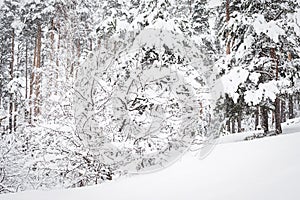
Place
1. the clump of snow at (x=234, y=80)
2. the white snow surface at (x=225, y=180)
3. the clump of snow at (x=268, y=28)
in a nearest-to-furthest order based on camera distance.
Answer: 1. the white snow surface at (x=225, y=180)
2. the clump of snow at (x=268, y=28)
3. the clump of snow at (x=234, y=80)

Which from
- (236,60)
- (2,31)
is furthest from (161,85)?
(2,31)

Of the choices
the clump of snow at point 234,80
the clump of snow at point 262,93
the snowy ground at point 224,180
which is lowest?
the snowy ground at point 224,180

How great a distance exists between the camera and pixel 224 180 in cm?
358

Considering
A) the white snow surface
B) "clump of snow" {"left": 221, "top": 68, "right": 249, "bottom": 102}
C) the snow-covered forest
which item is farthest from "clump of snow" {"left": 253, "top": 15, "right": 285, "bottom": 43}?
the white snow surface

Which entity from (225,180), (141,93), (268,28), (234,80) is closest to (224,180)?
(225,180)

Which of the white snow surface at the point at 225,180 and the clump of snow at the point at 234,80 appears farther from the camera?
the clump of snow at the point at 234,80

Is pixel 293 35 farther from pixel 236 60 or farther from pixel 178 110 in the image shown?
pixel 178 110

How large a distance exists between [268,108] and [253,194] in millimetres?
6242

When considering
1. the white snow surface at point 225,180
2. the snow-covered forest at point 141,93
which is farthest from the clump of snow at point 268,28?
the white snow surface at point 225,180

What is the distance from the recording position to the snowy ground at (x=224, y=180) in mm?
2941

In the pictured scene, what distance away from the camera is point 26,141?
25.7 feet

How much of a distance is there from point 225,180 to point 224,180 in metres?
0.02

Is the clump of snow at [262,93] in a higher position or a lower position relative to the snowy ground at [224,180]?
higher

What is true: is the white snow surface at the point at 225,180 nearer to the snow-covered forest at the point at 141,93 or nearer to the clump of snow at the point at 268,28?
the snow-covered forest at the point at 141,93
